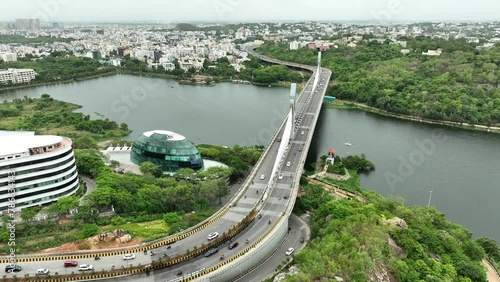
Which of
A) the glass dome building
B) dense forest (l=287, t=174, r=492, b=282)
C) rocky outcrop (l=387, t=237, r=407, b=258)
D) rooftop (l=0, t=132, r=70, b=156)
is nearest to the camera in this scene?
dense forest (l=287, t=174, r=492, b=282)

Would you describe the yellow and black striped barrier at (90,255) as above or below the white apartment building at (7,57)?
below

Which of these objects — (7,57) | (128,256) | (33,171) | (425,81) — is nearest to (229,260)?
(128,256)

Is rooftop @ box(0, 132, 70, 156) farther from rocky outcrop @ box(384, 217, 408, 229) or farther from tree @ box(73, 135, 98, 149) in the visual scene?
rocky outcrop @ box(384, 217, 408, 229)

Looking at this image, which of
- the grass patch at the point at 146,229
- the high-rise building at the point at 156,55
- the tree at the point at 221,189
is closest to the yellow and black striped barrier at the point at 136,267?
the grass patch at the point at 146,229

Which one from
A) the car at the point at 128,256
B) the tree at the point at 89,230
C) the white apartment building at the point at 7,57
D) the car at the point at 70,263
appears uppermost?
the white apartment building at the point at 7,57

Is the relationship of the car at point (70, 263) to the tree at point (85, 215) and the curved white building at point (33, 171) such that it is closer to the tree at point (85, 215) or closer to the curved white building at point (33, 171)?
the tree at point (85, 215)

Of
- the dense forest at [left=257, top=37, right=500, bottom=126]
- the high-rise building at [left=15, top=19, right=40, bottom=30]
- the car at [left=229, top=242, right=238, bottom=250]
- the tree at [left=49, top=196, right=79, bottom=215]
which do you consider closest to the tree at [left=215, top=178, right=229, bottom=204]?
the car at [left=229, top=242, right=238, bottom=250]

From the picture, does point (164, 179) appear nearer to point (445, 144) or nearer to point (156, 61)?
point (445, 144)

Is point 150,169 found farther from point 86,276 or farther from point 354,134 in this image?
point 354,134
